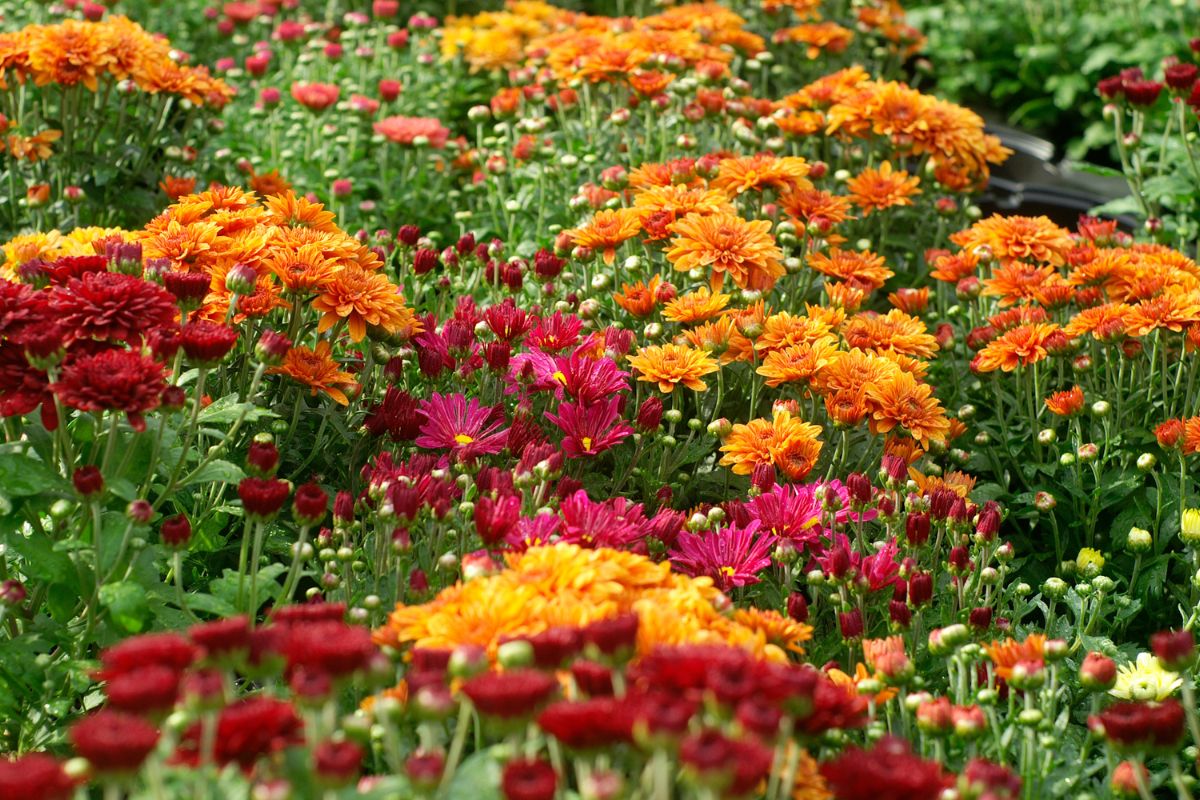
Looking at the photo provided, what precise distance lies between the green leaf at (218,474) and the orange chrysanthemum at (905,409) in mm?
1261

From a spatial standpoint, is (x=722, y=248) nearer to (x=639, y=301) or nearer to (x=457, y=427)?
(x=639, y=301)

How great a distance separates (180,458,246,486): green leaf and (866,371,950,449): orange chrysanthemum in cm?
126

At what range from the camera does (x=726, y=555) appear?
244 centimetres

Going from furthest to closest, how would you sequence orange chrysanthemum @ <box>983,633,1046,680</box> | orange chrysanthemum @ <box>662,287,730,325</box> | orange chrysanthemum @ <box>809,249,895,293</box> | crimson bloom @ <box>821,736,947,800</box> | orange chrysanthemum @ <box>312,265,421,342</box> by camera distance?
orange chrysanthemum @ <box>809,249,895,293</box> → orange chrysanthemum @ <box>662,287,730,325</box> → orange chrysanthemum @ <box>312,265,421,342</box> → orange chrysanthemum @ <box>983,633,1046,680</box> → crimson bloom @ <box>821,736,947,800</box>

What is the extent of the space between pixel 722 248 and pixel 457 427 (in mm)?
796

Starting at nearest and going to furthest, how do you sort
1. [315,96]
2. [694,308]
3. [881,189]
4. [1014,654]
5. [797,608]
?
1. [1014,654]
2. [797,608]
3. [694,308]
4. [881,189]
5. [315,96]

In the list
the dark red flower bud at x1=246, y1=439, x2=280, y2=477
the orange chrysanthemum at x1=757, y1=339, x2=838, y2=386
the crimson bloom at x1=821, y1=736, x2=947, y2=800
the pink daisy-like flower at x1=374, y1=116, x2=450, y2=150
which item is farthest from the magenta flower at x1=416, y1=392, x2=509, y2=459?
the pink daisy-like flower at x1=374, y1=116, x2=450, y2=150

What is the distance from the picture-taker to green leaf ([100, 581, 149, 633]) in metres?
2.04

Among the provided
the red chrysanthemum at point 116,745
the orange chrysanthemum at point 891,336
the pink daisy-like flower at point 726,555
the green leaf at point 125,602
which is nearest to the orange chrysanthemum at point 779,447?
the pink daisy-like flower at point 726,555

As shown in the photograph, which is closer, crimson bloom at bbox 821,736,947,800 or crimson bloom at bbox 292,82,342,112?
crimson bloom at bbox 821,736,947,800

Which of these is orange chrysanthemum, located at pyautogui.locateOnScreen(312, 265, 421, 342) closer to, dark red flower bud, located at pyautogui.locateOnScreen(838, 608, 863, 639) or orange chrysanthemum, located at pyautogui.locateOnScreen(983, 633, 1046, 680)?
dark red flower bud, located at pyautogui.locateOnScreen(838, 608, 863, 639)

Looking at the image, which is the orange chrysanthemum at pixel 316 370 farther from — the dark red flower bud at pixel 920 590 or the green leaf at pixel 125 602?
the dark red flower bud at pixel 920 590

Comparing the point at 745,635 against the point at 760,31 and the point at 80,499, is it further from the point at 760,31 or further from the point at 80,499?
the point at 760,31

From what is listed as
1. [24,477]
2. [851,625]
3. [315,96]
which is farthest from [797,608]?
[315,96]
